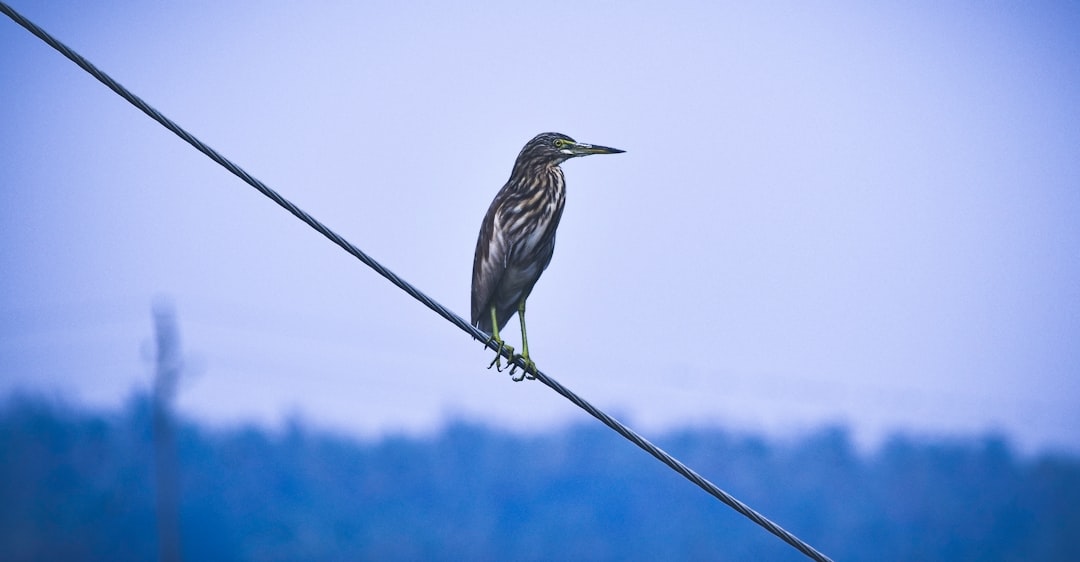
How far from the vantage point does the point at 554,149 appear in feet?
13.8

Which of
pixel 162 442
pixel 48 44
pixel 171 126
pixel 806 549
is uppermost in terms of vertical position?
pixel 48 44

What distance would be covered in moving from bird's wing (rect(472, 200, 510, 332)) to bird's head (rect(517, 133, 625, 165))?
0.30 metres

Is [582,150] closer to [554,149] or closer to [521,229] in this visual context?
[554,149]

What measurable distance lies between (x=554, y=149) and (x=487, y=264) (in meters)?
0.66

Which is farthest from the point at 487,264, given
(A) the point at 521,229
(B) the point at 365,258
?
(B) the point at 365,258

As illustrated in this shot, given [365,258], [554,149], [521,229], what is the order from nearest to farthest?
[365,258] < [521,229] < [554,149]

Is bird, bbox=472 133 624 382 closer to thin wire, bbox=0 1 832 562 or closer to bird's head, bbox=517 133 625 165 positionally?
bird's head, bbox=517 133 625 165

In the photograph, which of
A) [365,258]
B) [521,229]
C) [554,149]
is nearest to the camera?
[365,258]

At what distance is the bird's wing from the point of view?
156 inches

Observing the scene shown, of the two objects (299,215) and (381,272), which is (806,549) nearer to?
(381,272)

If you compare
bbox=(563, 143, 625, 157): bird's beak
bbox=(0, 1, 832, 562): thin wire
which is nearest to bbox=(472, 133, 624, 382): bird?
bbox=(563, 143, 625, 157): bird's beak

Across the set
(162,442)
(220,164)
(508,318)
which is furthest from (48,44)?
(162,442)

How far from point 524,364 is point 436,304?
4.33 feet

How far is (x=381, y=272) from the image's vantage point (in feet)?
7.50
